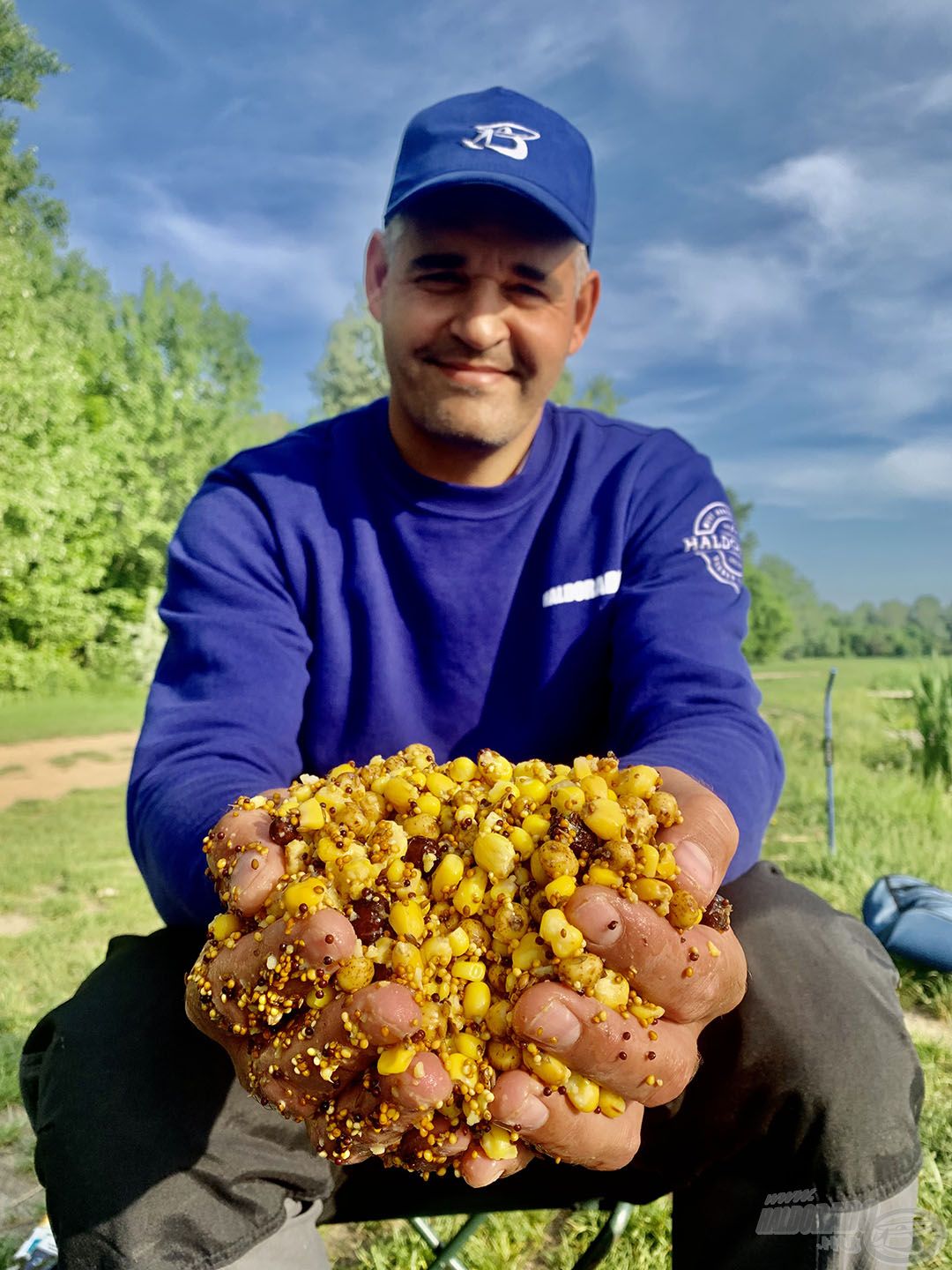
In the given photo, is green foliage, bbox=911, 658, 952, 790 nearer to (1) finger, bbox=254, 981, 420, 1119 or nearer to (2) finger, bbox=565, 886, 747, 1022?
(2) finger, bbox=565, 886, 747, 1022

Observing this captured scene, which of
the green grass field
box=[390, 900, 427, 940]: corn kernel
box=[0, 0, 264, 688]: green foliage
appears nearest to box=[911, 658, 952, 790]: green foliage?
the green grass field

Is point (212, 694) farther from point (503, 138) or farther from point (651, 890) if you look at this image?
point (503, 138)

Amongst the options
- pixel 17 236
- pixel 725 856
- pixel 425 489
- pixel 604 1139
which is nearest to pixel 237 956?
pixel 604 1139

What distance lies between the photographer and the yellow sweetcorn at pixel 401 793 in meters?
1.53

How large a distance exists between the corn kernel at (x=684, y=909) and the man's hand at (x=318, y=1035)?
1.27ft

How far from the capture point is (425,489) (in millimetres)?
2658

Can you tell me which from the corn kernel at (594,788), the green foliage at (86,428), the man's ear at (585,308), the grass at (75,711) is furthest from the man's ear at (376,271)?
the green foliage at (86,428)

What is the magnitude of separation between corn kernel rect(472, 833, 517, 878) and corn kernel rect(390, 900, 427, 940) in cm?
12

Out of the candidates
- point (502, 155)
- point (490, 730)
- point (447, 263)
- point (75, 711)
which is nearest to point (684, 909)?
point (490, 730)

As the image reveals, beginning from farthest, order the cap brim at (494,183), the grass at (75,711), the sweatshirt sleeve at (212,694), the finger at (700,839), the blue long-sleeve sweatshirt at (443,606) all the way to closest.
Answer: the grass at (75,711)
the cap brim at (494,183)
the blue long-sleeve sweatshirt at (443,606)
the sweatshirt sleeve at (212,694)
the finger at (700,839)

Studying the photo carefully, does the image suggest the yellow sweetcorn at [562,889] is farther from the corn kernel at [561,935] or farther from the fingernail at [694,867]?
the fingernail at [694,867]

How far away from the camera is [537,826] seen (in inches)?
56.1

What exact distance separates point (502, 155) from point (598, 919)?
81.6 inches

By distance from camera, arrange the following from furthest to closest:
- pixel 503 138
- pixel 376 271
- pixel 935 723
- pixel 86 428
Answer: pixel 86 428, pixel 935 723, pixel 376 271, pixel 503 138
